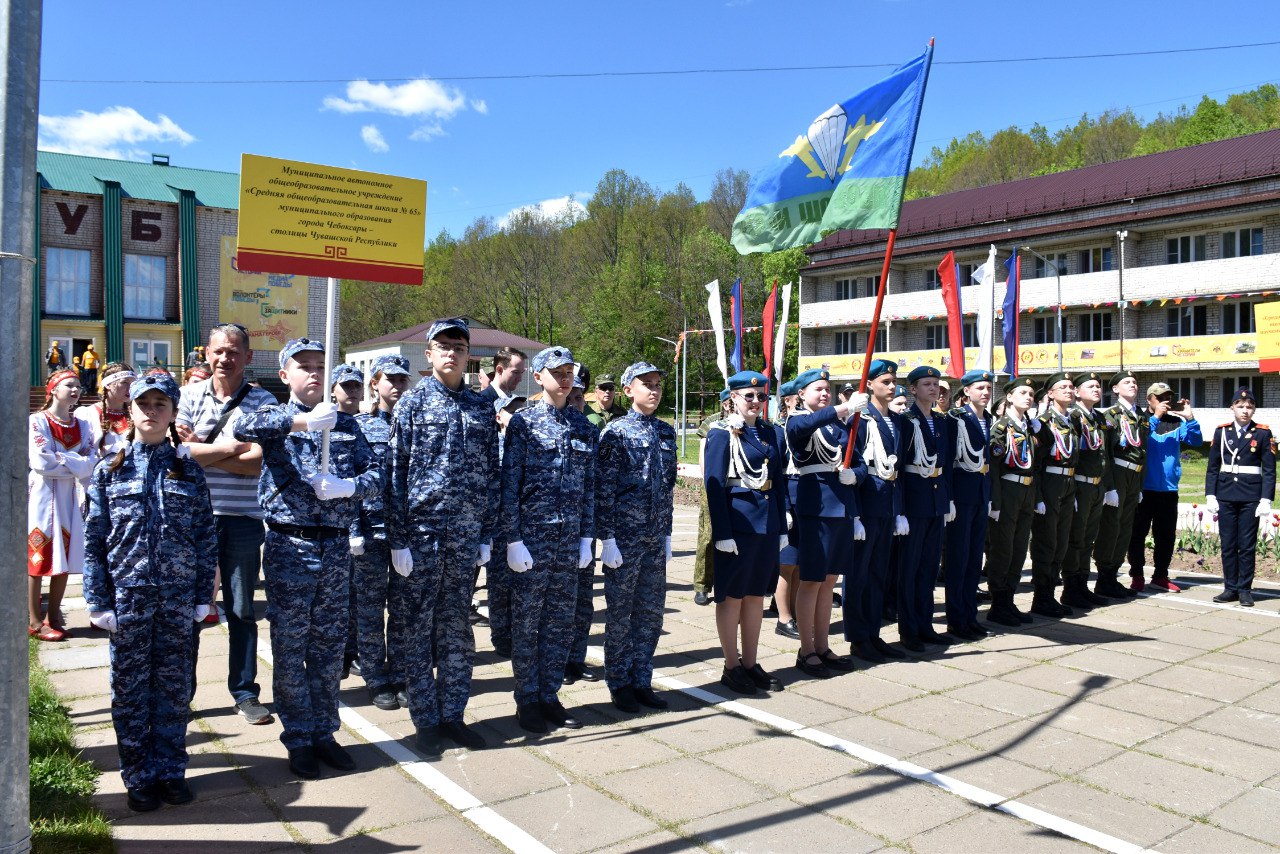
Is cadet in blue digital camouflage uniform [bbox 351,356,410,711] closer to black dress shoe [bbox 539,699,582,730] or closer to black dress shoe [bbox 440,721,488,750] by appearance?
black dress shoe [bbox 440,721,488,750]

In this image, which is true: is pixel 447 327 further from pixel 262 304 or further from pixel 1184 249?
pixel 262 304

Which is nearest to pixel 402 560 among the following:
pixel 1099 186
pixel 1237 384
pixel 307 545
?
pixel 307 545

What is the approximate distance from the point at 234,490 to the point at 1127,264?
37456 mm

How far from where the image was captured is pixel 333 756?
14.6 feet

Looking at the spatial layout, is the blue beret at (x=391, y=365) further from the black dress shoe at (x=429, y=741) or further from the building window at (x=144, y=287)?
the building window at (x=144, y=287)

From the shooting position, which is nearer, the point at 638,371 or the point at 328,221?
the point at 328,221

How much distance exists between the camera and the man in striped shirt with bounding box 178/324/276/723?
4.90 meters

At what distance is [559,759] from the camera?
4621 millimetres

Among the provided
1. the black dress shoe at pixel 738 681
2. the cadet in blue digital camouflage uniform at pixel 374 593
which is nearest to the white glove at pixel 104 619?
the cadet in blue digital camouflage uniform at pixel 374 593

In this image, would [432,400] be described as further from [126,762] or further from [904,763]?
[904,763]

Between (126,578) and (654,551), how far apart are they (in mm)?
2770

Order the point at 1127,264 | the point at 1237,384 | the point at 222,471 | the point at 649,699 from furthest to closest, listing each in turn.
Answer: the point at 1127,264
the point at 1237,384
the point at 649,699
the point at 222,471

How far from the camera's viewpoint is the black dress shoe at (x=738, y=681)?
5.79 m

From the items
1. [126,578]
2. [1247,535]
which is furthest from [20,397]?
[1247,535]
